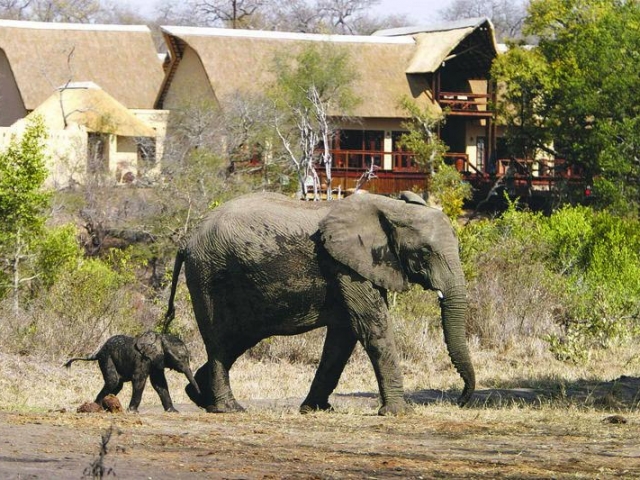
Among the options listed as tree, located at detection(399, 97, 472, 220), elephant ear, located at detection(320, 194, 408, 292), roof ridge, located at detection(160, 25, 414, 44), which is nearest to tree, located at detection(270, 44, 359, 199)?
roof ridge, located at detection(160, 25, 414, 44)

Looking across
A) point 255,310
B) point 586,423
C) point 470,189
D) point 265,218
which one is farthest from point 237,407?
point 470,189

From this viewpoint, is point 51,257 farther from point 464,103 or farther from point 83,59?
point 83,59

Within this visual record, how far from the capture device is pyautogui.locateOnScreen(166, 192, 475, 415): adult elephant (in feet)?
40.8

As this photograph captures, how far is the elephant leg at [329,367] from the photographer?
12.9 metres

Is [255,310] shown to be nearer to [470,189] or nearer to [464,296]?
[464,296]

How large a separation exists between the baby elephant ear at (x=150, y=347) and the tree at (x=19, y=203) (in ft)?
25.8

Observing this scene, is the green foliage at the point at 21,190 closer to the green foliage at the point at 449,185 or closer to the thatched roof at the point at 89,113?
the green foliage at the point at 449,185

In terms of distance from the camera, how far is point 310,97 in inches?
1619

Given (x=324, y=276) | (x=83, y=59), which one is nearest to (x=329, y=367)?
(x=324, y=276)

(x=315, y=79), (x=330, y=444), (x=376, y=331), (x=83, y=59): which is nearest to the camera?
(x=330, y=444)

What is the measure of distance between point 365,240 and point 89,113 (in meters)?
30.7

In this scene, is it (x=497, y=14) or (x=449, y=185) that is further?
(x=497, y=14)

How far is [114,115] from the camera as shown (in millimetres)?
42594

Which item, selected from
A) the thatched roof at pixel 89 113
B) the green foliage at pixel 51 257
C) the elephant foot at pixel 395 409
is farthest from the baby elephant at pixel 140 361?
the thatched roof at pixel 89 113
